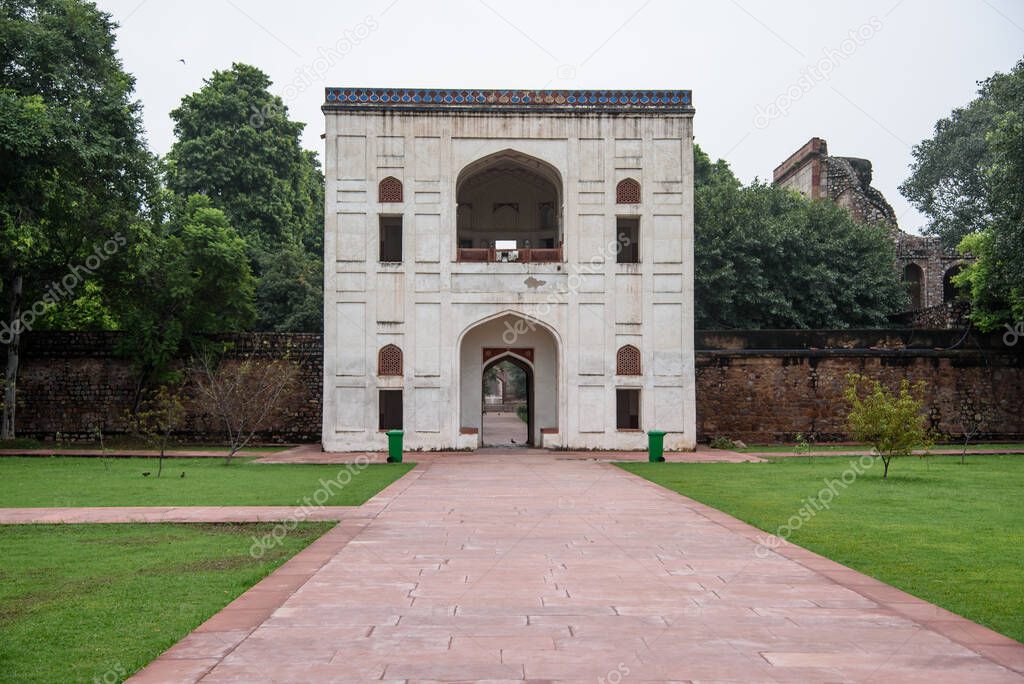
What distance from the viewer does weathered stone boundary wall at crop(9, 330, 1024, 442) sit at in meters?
24.2

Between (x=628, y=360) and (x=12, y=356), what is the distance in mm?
15534

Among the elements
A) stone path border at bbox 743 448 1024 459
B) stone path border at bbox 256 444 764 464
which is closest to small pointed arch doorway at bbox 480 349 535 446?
stone path border at bbox 256 444 764 464

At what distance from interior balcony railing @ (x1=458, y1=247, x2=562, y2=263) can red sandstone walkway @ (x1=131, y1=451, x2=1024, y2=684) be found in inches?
525

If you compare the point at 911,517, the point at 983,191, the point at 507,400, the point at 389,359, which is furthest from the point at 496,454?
the point at 507,400

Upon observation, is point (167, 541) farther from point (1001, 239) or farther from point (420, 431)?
point (1001, 239)

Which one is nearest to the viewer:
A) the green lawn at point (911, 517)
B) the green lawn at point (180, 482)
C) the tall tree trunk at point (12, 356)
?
the green lawn at point (911, 517)

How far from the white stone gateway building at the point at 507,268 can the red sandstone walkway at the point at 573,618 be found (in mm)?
12544

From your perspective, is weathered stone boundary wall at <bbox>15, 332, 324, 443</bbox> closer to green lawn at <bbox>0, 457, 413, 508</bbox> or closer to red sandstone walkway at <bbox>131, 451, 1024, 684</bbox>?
green lawn at <bbox>0, 457, 413, 508</bbox>

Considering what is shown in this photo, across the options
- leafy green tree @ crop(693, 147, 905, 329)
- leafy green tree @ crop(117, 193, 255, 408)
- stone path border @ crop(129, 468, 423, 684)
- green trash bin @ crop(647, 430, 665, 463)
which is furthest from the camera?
leafy green tree @ crop(693, 147, 905, 329)

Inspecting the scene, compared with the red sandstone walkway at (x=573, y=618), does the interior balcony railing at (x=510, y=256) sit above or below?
above

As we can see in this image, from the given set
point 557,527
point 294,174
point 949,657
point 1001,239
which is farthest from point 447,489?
point 294,174

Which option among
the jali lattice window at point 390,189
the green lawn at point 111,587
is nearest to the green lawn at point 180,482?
the green lawn at point 111,587

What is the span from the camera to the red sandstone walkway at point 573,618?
447 centimetres

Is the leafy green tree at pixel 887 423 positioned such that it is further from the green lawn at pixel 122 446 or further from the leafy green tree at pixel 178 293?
the leafy green tree at pixel 178 293
